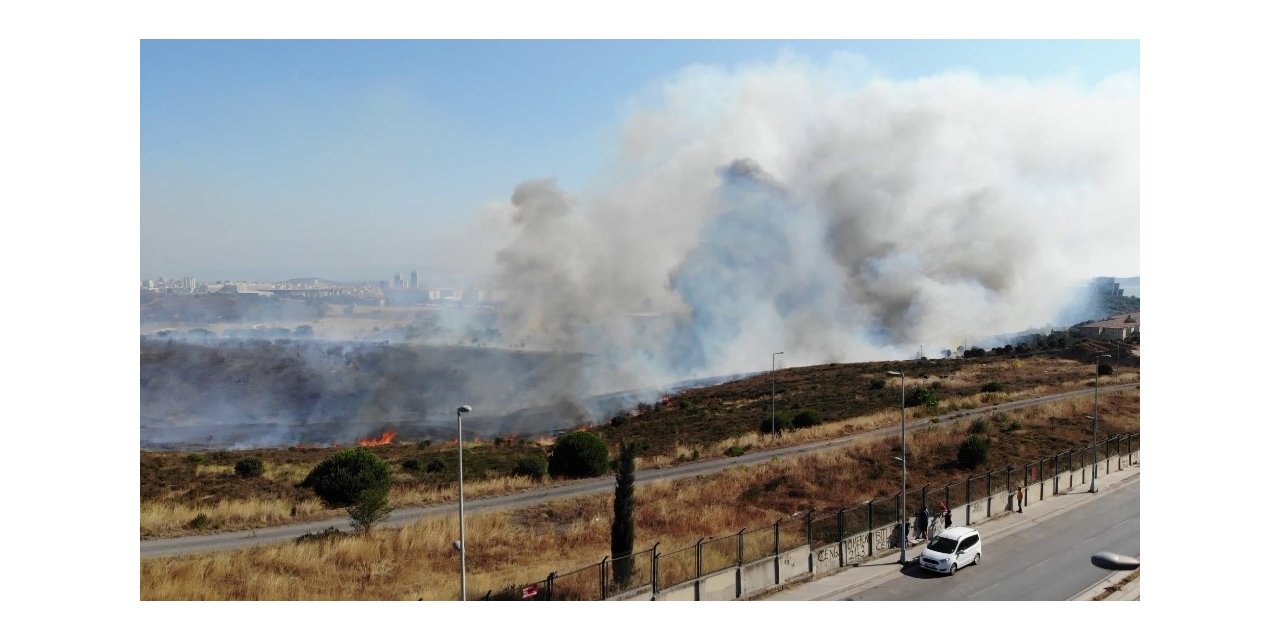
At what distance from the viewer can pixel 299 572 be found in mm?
23234

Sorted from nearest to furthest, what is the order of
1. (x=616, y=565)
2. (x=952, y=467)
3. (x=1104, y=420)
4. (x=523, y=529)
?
1. (x=616, y=565)
2. (x=523, y=529)
3. (x=952, y=467)
4. (x=1104, y=420)

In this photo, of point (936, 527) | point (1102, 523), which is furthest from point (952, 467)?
point (936, 527)

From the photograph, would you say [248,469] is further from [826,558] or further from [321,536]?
[826,558]

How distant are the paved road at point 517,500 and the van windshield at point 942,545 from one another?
1443 cm

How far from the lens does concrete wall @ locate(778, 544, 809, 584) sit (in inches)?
854

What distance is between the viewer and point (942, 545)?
910 inches

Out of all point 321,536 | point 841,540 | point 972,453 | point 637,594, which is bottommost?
point 321,536

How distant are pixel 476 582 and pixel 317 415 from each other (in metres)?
50.9

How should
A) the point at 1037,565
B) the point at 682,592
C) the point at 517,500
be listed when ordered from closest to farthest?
1. the point at 682,592
2. the point at 1037,565
3. the point at 517,500

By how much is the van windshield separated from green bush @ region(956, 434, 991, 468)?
→ 1495 cm

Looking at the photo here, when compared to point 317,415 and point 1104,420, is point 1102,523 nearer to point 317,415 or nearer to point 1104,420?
point 1104,420

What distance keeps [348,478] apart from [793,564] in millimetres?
18191

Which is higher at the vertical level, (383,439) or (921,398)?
(921,398)

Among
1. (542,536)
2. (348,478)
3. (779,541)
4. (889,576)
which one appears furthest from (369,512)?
(889,576)
